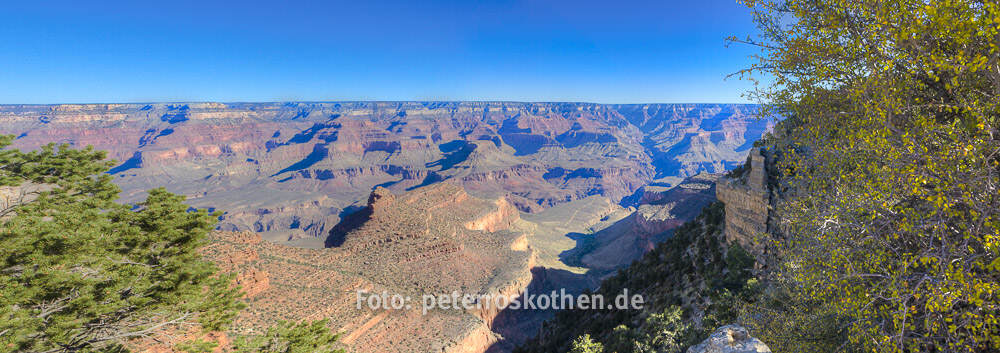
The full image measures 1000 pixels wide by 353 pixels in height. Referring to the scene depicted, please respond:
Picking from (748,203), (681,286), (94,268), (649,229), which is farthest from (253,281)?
(649,229)

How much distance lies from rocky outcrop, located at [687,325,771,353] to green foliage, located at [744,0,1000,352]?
5.45ft

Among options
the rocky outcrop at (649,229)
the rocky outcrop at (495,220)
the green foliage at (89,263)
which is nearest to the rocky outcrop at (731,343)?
the green foliage at (89,263)

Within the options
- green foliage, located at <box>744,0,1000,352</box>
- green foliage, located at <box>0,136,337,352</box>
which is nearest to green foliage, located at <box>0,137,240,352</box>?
green foliage, located at <box>0,136,337,352</box>

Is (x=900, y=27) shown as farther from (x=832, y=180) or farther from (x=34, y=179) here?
(x=34, y=179)

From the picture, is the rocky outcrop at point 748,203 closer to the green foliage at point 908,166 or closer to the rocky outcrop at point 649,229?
the green foliage at point 908,166

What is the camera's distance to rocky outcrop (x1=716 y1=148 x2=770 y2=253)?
17547 millimetres

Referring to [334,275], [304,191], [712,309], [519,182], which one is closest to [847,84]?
[712,309]

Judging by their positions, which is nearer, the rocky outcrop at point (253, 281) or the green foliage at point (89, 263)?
the green foliage at point (89, 263)

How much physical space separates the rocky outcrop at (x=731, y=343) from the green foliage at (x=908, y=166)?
166 centimetres

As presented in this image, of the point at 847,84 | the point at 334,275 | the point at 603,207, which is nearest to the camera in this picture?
the point at 847,84

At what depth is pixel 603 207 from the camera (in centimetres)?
14338

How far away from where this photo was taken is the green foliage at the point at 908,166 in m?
4.99

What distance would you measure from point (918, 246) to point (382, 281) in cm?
3631

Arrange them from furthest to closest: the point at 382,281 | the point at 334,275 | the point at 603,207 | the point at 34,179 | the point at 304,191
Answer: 1. the point at 304,191
2. the point at 603,207
3. the point at 382,281
4. the point at 334,275
5. the point at 34,179
